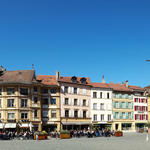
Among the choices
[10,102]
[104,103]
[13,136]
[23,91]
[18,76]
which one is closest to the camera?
[13,136]

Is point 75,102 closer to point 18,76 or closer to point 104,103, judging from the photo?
point 104,103

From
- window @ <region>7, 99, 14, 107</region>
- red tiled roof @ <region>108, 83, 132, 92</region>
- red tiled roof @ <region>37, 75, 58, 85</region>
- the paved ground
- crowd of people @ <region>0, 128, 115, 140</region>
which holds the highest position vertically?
red tiled roof @ <region>37, 75, 58, 85</region>

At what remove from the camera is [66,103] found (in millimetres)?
56344

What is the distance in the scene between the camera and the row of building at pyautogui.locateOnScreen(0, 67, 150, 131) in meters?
49.8

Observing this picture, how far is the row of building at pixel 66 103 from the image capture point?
49.8 m

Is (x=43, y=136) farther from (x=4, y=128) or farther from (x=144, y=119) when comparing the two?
(x=144, y=119)

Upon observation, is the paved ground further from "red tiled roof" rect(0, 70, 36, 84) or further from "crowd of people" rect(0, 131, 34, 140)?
"red tiled roof" rect(0, 70, 36, 84)

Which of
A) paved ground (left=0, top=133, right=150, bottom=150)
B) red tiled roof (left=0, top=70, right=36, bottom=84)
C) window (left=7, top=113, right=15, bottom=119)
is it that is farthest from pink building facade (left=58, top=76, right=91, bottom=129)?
paved ground (left=0, top=133, right=150, bottom=150)

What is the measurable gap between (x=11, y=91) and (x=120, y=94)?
25979 millimetres

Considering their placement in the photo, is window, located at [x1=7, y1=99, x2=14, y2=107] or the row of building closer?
window, located at [x1=7, y1=99, x2=14, y2=107]

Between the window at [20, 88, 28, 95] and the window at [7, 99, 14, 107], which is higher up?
the window at [20, 88, 28, 95]

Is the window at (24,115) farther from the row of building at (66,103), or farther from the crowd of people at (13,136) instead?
the crowd of people at (13,136)

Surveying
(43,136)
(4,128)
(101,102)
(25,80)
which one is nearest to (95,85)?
(101,102)

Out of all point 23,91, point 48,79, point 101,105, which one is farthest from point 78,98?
point 23,91
